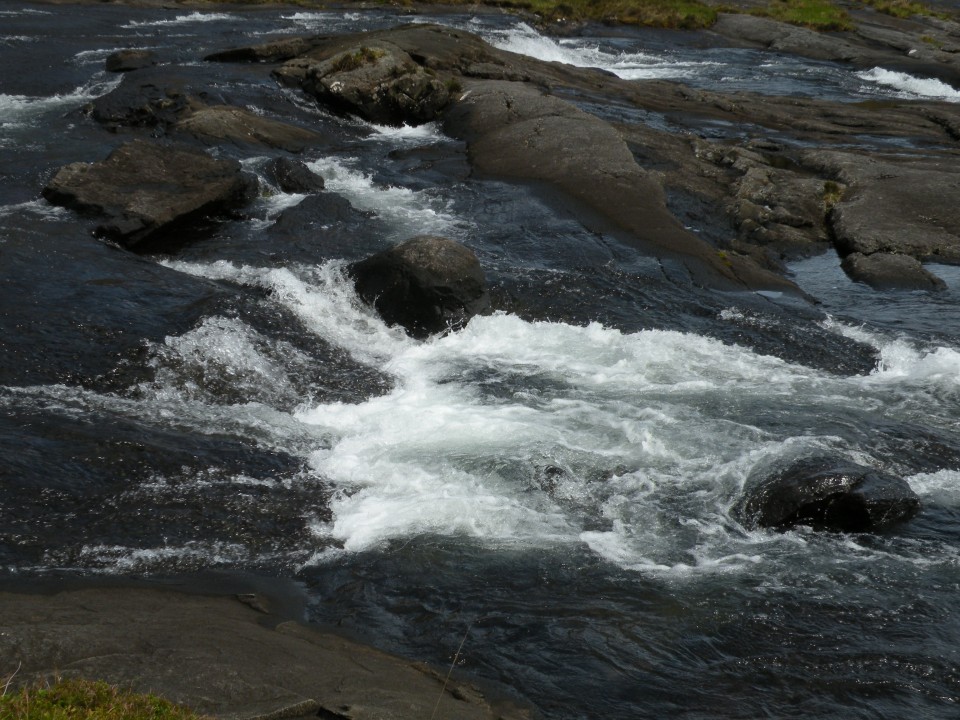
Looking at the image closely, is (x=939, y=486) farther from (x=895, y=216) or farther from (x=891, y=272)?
(x=895, y=216)

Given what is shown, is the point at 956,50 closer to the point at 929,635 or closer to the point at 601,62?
the point at 601,62

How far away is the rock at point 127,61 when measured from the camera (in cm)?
2994

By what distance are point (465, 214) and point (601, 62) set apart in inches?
994

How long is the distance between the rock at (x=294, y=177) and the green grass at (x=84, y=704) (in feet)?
53.3

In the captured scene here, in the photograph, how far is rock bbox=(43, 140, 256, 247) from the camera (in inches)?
720

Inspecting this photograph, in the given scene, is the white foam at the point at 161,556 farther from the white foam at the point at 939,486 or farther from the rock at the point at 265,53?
the rock at the point at 265,53

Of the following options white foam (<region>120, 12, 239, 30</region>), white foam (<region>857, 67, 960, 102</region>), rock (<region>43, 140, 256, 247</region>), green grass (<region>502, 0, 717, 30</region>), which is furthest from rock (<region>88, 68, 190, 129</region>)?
green grass (<region>502, 0, 717, 30</region>)

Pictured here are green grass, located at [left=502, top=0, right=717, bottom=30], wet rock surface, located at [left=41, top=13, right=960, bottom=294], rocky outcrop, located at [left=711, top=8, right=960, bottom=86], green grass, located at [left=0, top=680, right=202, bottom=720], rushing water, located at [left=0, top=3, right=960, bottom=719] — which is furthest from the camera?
green grass, located at [left=502, top=0, right=717, bottom=30]

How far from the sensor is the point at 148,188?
1939cm

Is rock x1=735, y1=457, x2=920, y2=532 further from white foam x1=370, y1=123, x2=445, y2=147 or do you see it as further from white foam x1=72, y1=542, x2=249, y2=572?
white foam x1=370, y1=123, x2=445, y2=147

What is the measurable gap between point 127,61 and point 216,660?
2674 cm

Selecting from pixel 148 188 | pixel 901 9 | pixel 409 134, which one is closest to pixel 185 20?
pixel 409 134

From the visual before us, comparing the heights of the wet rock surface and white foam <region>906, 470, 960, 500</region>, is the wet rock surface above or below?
above

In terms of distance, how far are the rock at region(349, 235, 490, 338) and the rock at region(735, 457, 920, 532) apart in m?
6.46
